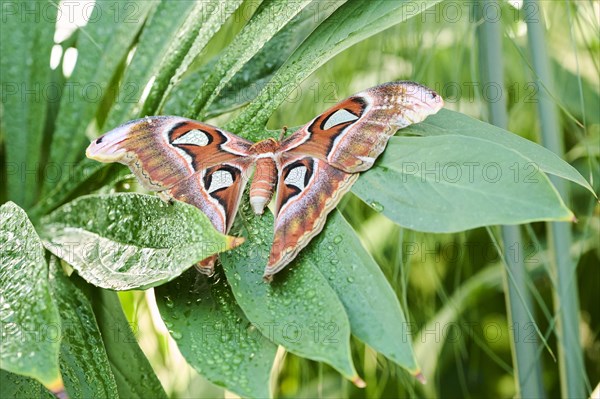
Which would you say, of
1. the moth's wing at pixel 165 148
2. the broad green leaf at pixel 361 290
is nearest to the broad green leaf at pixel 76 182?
the moth's wing at pixel 165 148

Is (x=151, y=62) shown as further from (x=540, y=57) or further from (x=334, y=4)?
(x=540, y=57)

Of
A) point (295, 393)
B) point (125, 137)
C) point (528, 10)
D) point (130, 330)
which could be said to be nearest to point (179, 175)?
point (125, 137)

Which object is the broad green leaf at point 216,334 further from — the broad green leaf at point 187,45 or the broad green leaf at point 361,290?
the broad green leaf at point 187,45

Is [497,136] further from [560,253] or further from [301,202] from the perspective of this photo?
[560,253]

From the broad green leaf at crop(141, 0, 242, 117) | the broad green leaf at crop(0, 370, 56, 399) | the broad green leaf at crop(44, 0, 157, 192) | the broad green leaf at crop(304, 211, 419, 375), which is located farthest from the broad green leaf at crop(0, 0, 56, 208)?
the broad green leaf at crop(304, 211, 419, 375)

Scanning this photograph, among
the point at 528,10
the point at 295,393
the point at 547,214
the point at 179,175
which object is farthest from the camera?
the point at 295,393

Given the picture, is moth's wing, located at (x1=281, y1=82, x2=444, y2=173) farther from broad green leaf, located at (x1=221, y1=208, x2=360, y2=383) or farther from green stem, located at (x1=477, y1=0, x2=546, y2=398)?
green stem, located at (x1=477, y1=0, x2=546, y2=398)

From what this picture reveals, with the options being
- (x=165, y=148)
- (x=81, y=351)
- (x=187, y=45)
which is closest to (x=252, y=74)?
(x=187, y=45)
